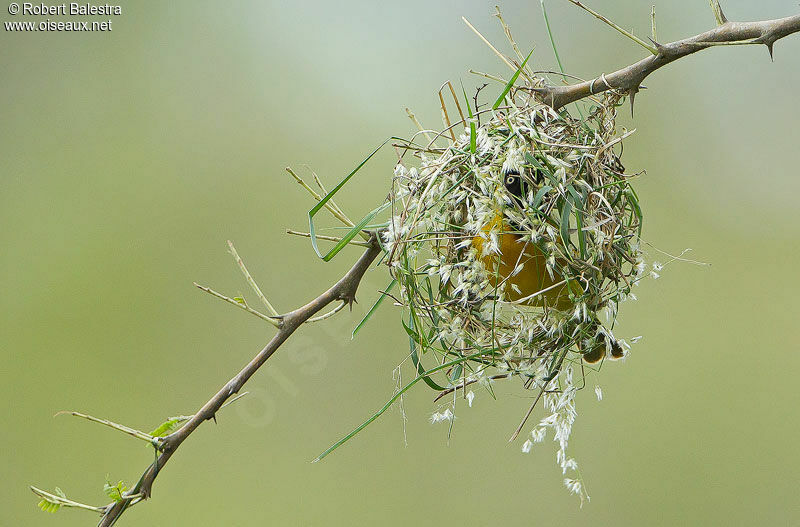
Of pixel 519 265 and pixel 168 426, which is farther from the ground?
pixel 519 265

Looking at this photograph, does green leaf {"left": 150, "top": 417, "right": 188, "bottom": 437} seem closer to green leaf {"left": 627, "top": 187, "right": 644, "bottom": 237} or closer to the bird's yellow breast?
the bird's yellow breast

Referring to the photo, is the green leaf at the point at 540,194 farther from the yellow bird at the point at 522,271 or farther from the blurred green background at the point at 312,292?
the blurred green background at the point at 312,292

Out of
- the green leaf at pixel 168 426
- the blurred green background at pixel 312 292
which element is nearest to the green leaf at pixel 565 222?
the green leaf at pixel 168 426

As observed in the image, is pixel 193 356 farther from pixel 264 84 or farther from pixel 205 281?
pixel 264 84

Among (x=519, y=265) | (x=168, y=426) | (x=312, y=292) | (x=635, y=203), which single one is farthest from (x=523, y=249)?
(x=312, y=292)

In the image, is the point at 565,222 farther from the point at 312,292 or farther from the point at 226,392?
the point at 312,292

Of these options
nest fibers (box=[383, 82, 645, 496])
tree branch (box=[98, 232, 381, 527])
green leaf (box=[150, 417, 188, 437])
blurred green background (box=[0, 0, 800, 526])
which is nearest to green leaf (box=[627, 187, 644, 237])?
nest fibers (box=[383, 82, 645, 496])
